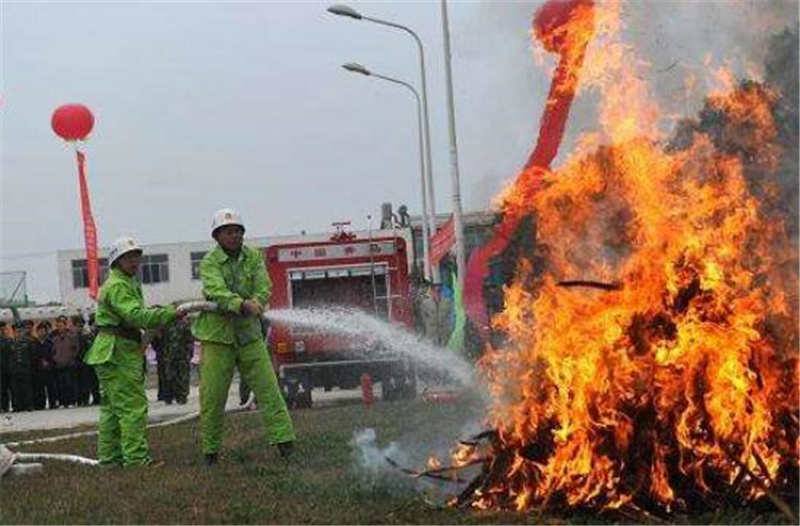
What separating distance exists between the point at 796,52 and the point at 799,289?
1583mm

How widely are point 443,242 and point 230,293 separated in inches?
649

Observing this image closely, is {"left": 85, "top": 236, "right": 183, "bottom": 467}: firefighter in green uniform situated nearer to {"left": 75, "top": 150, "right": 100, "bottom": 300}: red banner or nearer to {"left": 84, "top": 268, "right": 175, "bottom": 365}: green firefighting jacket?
{"left": 84, "top": 268, "right": 175, "bottom": 365}: green firefighting jacket

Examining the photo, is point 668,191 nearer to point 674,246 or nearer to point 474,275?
point 674,246

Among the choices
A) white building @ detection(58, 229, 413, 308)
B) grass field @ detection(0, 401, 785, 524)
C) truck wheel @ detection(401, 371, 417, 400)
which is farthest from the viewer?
white building @ detection(58, 229, 413, 308)

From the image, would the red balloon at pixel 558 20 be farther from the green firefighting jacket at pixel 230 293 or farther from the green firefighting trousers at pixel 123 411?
the green firefighting trousers at pixel 123 411

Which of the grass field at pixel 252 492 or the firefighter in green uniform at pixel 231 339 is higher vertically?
the firefighter in green uniform at pixel 231 339

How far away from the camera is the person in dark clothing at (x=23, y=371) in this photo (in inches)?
790

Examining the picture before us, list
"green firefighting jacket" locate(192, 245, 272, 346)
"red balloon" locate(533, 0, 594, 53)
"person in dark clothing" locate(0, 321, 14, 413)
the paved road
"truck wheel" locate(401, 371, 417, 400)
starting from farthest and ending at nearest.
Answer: "person in dark clothing" locate(0, 321, 14, 413) < "truck wheel" locate(401, 371, 417, 400) < the paved road < "green firefighting jacket" locate(192, 245, 272, 346) < "red balloon" locate(533, 0, 594, 53)

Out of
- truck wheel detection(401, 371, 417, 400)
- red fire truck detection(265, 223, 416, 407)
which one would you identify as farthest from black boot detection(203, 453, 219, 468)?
truck wheel detection(401, 371, 417, 400)

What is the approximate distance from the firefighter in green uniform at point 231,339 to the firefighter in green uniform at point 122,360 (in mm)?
392

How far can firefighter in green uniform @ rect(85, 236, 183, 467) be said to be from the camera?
360 inches

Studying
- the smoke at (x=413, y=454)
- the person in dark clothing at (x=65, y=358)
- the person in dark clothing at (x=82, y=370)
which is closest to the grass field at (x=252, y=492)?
the smoke at (x=413, y=454)

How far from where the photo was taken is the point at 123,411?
9188 mm

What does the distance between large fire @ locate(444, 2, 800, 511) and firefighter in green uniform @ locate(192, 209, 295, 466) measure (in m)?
2.88
